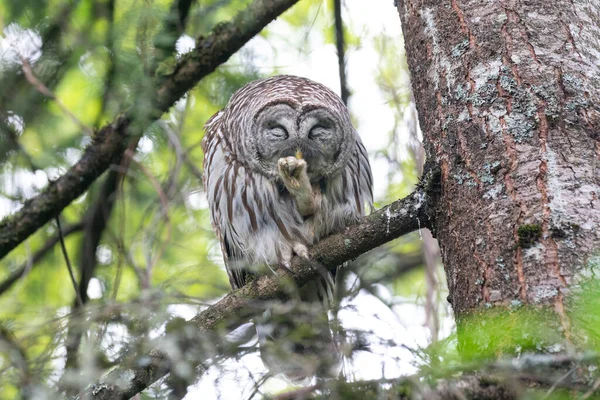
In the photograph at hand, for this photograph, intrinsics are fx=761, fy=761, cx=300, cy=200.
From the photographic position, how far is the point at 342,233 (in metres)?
3.07

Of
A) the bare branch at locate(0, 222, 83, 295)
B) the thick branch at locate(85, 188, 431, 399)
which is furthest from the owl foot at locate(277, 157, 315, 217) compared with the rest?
the bare branch at locate(0, 222, 83, 295)

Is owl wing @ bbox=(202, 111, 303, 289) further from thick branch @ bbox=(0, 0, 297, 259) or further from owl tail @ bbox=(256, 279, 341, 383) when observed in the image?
owl tail @ bbox=(256, 279, 341, 383)

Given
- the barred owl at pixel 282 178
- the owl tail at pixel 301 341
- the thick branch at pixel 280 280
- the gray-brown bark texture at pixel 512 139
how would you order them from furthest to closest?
the barred owl at pixel 282 178 < the thick branch at pixel 280 280 < the gray-brown bark texture at pixel 512 139 < the owl tail at pixel 301 341

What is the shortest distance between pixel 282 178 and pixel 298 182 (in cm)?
9

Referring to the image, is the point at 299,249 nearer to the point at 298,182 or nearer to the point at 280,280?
the point at 298,182

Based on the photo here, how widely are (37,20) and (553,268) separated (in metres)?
3.33

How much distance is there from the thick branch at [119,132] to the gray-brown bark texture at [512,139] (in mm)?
1184

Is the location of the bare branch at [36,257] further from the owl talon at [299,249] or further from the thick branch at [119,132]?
the owl talon at [299,249]

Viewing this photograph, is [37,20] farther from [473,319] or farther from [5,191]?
[473,319]

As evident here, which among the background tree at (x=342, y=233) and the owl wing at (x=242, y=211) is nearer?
the background tree at (x=342, y=233)

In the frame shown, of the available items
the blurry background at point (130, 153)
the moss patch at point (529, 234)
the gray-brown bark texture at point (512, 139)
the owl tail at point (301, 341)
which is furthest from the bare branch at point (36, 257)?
the moss patch at point (529, 234)

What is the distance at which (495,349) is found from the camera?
1.92 meters

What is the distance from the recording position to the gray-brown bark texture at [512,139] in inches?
86.4

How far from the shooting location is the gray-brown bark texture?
2.20m
